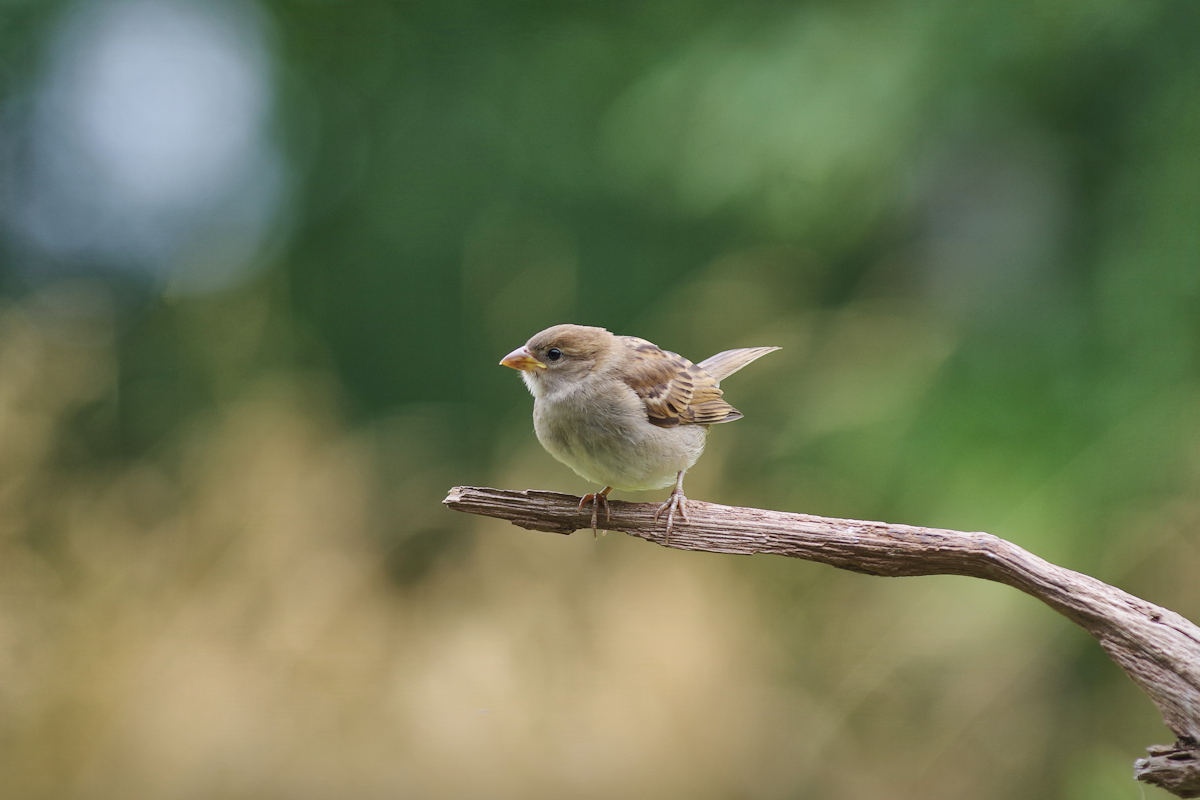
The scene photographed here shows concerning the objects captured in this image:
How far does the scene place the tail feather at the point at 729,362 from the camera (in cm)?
222

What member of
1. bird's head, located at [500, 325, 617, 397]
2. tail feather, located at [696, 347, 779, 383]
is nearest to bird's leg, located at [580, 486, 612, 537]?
bird's head, located at [500, 325, 617, 397]

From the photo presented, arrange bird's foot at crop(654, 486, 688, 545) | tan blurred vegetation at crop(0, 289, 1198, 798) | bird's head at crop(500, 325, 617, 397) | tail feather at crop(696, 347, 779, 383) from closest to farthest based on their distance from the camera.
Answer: bird's foot at crop(654, 486, 688, 545)
bird's head at crop(500, 325, 617, 397)
tail feather at crop(696, 347, 779, 383)
tan blurred vegetation at crop(0, 289, 1198, 798)

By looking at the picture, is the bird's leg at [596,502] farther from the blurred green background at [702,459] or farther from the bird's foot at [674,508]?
the blurred green background at [702,459]

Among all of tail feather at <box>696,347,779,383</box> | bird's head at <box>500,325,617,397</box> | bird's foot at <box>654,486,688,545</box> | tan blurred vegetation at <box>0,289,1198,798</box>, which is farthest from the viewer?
tan blurred vegetation at <box>0,289,1198,798</box>

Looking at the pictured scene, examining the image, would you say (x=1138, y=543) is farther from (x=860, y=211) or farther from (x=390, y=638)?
(x=390, y=638)

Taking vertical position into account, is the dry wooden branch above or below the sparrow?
below

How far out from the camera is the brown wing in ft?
6.11

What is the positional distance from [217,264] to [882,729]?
341 cm

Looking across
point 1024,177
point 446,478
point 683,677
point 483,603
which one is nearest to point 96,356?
point 446,478

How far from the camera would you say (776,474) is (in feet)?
11.4

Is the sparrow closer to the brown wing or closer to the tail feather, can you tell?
the brown wing

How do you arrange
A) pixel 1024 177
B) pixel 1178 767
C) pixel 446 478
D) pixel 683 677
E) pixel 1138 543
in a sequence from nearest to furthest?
→ pixel 1178 767, pixel 1138 543, pixel 683 677, pixel 1024 177, pixel 446 478

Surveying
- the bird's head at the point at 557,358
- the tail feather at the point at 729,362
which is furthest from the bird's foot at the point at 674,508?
the tail feather at the point at 729,362

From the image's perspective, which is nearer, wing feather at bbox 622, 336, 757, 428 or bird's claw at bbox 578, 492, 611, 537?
bird's claw at bbox 578, 492, 611, 537
